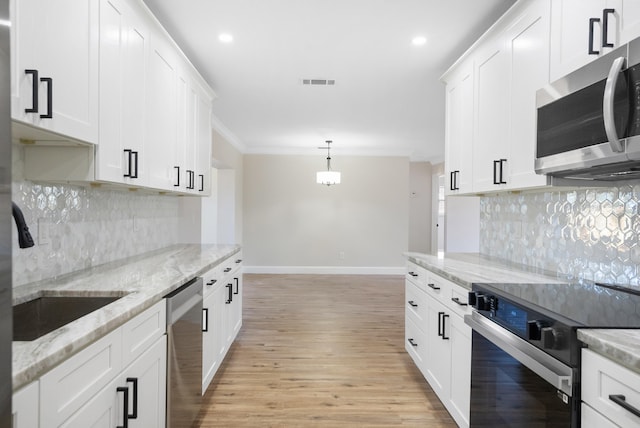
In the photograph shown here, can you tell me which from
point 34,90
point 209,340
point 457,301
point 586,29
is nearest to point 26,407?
point 34,90

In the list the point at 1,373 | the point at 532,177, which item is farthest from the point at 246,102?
the point at 1,373

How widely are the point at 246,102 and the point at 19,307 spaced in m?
3.33

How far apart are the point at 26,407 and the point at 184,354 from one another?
44.4 inches

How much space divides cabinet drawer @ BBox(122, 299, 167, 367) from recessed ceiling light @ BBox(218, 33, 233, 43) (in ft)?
6.53

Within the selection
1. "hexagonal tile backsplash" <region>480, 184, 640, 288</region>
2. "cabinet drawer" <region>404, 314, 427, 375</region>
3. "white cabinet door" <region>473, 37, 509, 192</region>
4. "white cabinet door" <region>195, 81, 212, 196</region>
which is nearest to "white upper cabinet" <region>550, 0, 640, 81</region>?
"white cabinet door" <region>473, 37, 509, 192</region>

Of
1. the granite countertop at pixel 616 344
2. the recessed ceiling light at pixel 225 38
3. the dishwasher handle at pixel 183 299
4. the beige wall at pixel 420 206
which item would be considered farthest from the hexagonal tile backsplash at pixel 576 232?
the beige wall at pixel 420 206

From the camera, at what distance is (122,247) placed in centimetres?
262

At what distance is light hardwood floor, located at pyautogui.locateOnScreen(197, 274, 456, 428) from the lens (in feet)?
7.79

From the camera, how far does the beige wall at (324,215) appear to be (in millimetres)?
7508

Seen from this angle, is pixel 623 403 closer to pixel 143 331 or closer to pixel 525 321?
pixel 525 321

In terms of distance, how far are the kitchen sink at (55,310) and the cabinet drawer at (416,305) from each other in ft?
6.68

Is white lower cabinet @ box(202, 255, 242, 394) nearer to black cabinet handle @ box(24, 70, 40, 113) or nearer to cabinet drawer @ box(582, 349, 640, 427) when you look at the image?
black cabinet handle @ box(24, 70, 40, 113)

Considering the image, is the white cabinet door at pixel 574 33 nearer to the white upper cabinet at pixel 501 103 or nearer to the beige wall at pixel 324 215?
the white upper cabinet at pixel 501 103

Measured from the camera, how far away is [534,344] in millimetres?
1349
